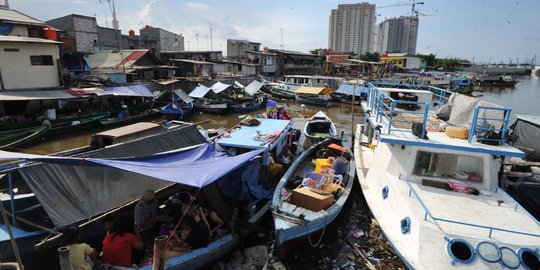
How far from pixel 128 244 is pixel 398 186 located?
6.63m

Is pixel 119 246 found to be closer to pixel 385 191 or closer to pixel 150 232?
pixel 150 232

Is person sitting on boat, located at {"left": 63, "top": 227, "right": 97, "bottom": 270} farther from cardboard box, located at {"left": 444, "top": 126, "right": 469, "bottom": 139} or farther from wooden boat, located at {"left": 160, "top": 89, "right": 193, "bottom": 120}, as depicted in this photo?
wooden boat, located at {"left": 160, "top": 89, "right": 193, "bottom": 120}

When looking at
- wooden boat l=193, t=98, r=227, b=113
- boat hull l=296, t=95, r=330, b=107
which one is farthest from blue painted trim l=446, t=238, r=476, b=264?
boat hull l=296, t=95, r=330, b=107

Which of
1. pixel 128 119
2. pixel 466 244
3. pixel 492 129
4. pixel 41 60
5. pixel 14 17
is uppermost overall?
pixel 14 17

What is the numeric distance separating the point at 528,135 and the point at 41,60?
32.5m

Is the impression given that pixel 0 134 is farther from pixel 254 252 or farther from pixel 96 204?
pixel 254 252

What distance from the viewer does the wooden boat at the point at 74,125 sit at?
64.4ft

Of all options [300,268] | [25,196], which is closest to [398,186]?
[300,268]

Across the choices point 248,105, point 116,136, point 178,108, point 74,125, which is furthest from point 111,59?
point 116,136

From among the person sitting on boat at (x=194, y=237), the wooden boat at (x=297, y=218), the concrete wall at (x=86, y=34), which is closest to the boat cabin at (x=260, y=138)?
the wooden boat at (x=297, y=218)

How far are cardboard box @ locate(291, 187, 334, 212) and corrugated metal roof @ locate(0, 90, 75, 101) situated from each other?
1930cm

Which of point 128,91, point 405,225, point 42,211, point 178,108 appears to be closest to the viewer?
point 42,211

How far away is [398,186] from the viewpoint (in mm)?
7289

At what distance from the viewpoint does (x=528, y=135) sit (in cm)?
1438
